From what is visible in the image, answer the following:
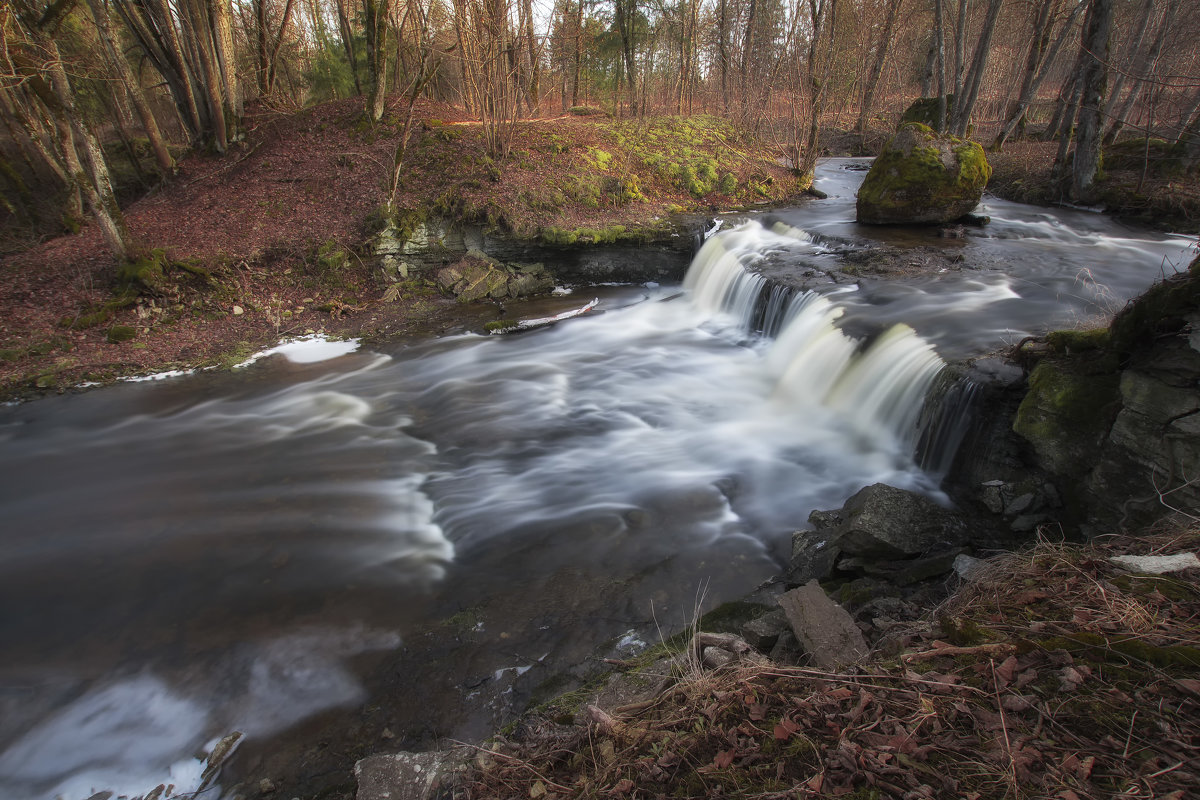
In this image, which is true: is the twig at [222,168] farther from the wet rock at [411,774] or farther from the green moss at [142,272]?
the wet rock at [411,774]

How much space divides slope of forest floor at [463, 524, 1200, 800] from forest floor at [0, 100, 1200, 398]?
10080mm

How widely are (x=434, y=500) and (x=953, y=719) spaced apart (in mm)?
5645

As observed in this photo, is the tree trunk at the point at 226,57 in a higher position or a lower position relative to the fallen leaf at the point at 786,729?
higher

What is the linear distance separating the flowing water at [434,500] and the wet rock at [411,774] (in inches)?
25.0

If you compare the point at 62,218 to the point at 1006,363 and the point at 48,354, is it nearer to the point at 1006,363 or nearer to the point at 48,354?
the point at 48,354

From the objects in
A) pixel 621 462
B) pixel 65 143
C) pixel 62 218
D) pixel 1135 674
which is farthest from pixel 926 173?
pixel 62 218

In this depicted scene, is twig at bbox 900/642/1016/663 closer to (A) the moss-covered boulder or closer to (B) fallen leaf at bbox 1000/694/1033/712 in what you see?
(B) fallen leaf at bbox 1000/694/1033/712

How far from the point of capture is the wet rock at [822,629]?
277cm

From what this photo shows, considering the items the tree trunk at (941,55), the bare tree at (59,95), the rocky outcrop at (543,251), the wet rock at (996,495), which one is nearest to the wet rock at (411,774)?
the wet rock at (996,495)

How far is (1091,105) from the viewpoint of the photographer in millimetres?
11797

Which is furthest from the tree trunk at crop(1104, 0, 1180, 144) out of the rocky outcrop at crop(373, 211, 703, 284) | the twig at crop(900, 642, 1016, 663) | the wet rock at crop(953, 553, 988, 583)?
the twig at crop(900, 642, 1016, 663)

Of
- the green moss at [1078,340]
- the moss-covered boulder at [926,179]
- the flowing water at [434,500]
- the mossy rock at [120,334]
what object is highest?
the moss-covered boulder at [926,179]

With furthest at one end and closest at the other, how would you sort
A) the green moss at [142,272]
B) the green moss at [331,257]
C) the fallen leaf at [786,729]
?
the green moss at [331,257] < the green moss at [142,272] < the fallen leaf at [786,729]

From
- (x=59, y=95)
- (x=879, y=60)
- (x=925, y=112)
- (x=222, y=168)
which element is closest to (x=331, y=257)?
(x=59, y=95)
